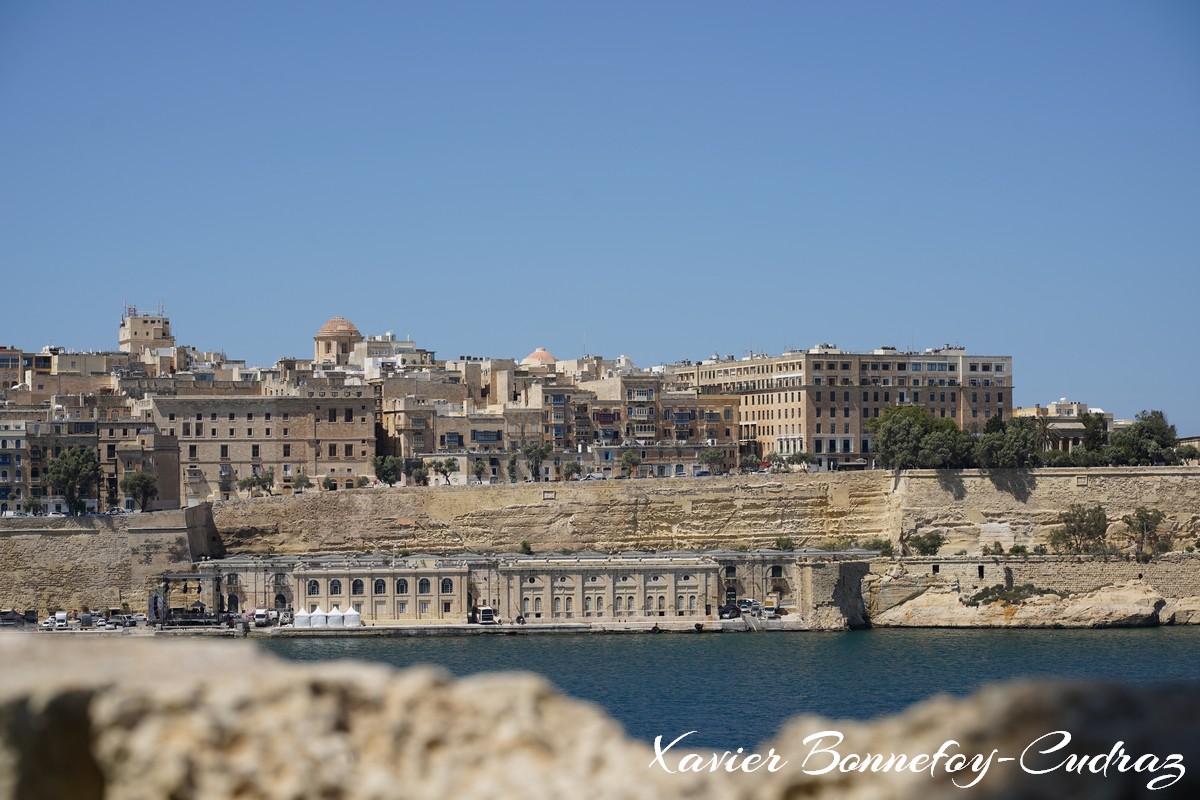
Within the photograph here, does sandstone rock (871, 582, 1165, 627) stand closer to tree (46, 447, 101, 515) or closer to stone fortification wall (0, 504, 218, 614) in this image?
stone fortification wall (0, 504, 218, 614)

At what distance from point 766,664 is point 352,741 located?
31.7 meters

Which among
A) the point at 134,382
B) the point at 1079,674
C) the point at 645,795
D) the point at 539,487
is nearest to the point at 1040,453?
the point at 539,487

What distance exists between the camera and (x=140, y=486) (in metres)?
60.5

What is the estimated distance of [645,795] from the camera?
33.4ft

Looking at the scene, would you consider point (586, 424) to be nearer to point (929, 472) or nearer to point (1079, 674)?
point (929, 472)

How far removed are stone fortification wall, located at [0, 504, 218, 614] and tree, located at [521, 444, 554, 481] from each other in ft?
53.4

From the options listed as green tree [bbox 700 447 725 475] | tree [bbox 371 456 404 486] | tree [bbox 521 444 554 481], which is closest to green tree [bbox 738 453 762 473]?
green tree [bbox 700 447 725 475]

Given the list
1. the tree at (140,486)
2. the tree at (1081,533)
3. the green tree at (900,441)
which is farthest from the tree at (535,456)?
the tree at (1081,533)

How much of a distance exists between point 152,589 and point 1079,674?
27778 mm

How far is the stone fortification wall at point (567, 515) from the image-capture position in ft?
193

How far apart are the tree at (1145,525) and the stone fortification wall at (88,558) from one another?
28.8 m

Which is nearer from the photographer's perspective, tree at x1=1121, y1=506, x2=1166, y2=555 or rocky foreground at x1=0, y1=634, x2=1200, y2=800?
rocky foreground at x1=0, y1=634, x2=1200, y2=800

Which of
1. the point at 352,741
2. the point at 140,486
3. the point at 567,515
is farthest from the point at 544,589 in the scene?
the point at 352,741

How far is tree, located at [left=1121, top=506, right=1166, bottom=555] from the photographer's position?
53781 mm
